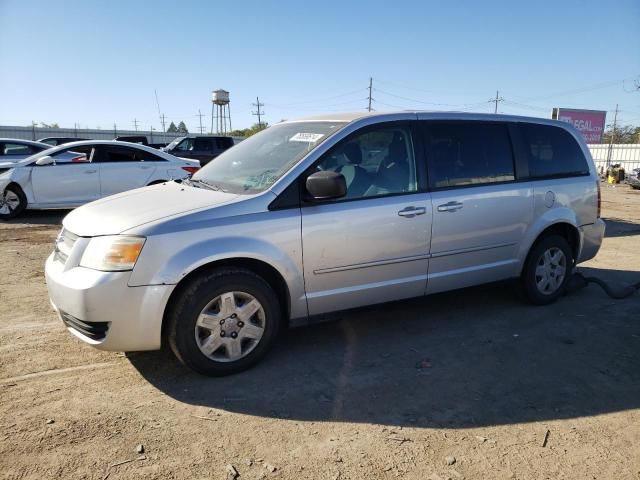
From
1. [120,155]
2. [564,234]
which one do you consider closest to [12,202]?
[120,155]

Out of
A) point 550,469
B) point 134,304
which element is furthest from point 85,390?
point 550,469

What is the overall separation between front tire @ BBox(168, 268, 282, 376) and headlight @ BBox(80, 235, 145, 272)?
408 mm

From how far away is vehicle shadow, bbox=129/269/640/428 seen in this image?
3.20m

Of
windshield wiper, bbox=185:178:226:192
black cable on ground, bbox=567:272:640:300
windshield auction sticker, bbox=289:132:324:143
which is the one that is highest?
windshield auction sticker, bbox=289:132:324:143

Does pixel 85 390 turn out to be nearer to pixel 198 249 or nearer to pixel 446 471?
pixel 198 249

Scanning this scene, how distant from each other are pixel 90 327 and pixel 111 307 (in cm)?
23

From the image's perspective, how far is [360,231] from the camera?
3.86 m

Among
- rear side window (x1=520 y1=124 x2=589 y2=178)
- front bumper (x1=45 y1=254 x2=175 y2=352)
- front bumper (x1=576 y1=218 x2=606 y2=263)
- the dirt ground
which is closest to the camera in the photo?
the dirt ground

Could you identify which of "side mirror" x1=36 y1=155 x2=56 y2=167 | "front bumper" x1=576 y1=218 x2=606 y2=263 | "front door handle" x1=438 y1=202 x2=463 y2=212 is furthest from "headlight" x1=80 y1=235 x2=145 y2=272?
"side mirror" x1=36 y1=155 x2=56 y2=167

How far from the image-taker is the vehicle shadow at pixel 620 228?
9.76 m

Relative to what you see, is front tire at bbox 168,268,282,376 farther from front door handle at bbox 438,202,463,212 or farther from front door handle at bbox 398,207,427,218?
front door handle at bbox 438,202,463,212

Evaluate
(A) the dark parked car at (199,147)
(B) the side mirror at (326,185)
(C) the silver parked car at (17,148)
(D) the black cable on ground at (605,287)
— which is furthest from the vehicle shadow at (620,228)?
(C) the silver parked car at (17,148)

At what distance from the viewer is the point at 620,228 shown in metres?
10.5

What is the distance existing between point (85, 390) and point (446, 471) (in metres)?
2.35
